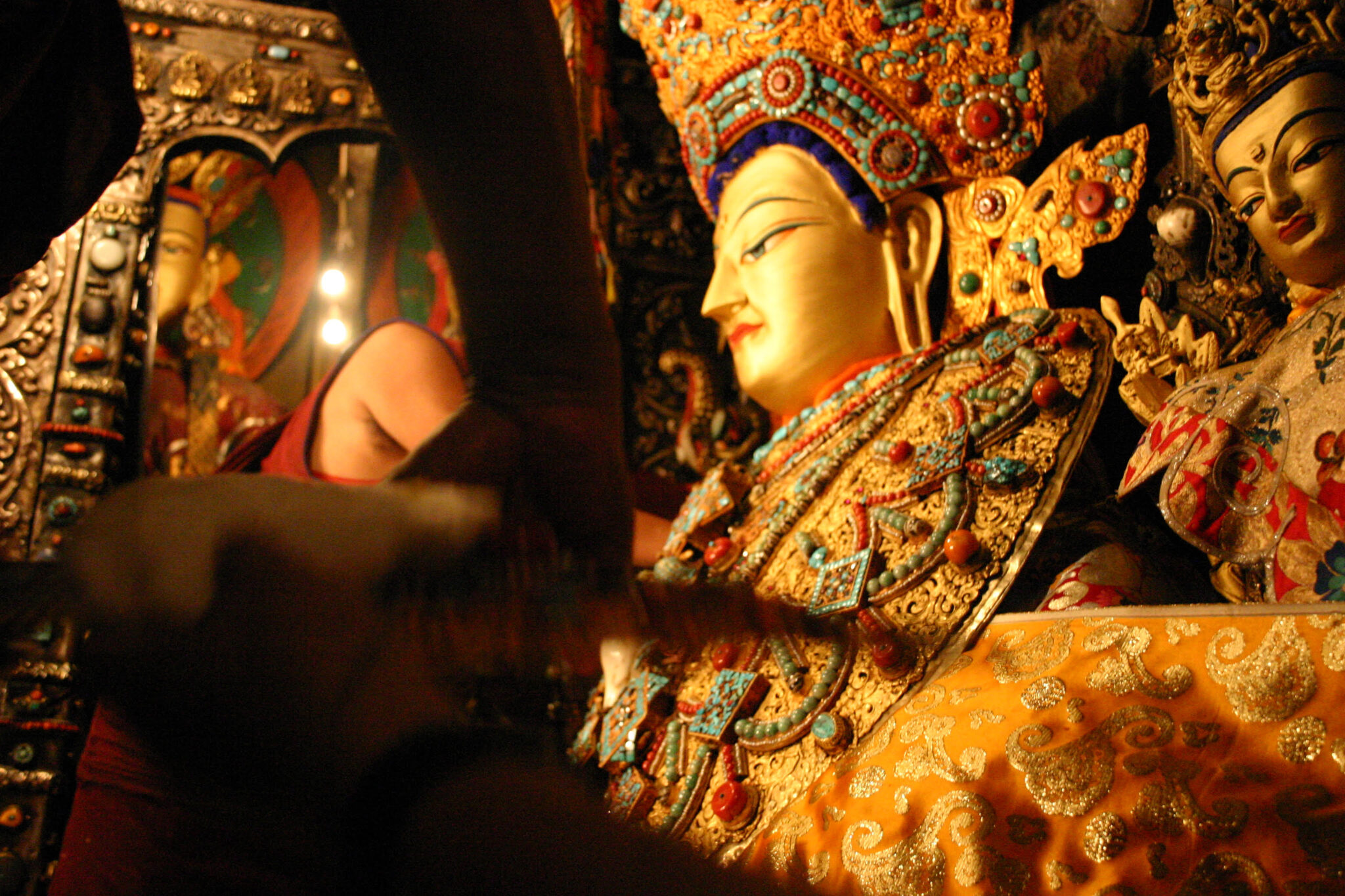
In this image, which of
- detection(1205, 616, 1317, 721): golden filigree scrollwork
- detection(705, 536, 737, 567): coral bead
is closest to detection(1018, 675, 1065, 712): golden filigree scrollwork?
detection(1205, 616, 1317, 721): golden filigree scrollwork

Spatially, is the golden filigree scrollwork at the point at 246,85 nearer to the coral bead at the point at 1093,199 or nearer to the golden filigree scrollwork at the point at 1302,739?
the coral bead at the point at 1093,199

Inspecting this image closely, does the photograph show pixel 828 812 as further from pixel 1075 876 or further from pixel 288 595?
pixel 288 595

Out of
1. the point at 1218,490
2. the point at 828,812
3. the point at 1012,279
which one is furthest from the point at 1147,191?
the point at 828,812

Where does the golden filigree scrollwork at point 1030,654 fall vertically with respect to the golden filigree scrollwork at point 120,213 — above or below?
below

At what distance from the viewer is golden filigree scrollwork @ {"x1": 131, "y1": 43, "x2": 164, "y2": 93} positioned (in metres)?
2.08

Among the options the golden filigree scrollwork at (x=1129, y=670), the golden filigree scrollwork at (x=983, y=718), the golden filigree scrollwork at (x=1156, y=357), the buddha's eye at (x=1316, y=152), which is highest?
the buddha's eye at (x=1316, y=152)

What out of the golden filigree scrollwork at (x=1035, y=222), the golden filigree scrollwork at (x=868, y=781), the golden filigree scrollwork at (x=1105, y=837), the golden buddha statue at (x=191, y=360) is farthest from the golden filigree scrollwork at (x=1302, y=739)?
the golden buddha statue at (x=191, y=360)

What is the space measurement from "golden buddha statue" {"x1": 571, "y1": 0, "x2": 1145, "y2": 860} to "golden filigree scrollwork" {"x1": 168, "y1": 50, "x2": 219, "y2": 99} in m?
0.95

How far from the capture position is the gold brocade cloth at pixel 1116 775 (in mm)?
614

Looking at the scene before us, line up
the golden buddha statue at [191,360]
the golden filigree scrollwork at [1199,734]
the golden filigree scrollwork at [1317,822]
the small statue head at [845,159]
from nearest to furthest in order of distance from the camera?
the golden filigree scrollwork at [1317,822] < the golden filigree scrollwork at [1199,734] < the small statue head at [845,159] < the golden buddha statue at [191,360]

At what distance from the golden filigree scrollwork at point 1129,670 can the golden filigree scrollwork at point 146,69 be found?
6.92ft

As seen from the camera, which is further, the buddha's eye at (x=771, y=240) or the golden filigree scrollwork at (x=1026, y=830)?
the buddha's eye at (x=771, y=240)

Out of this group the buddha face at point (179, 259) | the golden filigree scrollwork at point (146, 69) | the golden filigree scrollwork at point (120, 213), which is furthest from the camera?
the buddha face at point (179, 259)

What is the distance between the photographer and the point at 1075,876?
0.65 metres
